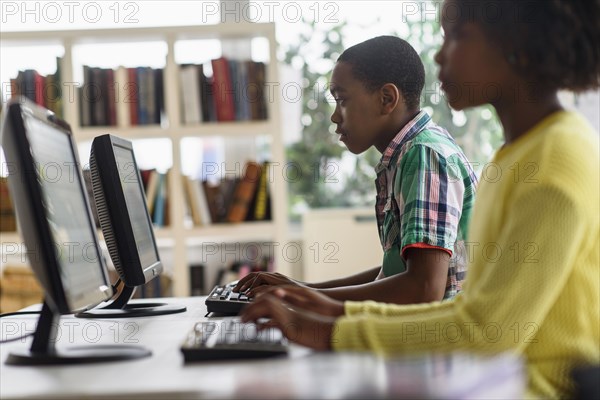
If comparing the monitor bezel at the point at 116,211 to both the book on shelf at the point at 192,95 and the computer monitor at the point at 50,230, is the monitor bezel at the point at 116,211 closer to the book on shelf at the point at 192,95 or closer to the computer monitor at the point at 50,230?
the computer monitor at the point at 50,230

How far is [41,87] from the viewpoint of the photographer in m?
3.58

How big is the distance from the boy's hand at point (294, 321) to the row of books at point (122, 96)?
8.21 feet

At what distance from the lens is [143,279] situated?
5.60 feet

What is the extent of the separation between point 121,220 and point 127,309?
1.00 feet

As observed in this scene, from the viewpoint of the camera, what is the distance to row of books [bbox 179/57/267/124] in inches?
140

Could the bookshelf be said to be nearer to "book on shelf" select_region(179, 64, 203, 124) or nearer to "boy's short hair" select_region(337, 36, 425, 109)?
"book on shelf" select_region(179, 64, 203, 124)

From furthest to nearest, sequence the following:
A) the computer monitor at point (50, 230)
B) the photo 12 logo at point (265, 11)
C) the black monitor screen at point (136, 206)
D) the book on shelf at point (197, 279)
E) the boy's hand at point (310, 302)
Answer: the photo 12 logo at point (265, 11) → the book on shelf at point (197, 279) → the black monitor screen at point (136, 206) → the boy's hand at point (310, 302) → the computer monitor at point (50, 230)

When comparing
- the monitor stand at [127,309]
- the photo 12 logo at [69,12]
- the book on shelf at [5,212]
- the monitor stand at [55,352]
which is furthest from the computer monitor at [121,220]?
the photo 12 logo at [69,12]

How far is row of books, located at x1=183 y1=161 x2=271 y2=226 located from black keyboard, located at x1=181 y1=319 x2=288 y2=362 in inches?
90.9

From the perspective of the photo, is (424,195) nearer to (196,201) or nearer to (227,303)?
(227,303)

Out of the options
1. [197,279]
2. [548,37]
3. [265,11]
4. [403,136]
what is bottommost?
[197,279]

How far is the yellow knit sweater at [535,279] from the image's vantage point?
101cm

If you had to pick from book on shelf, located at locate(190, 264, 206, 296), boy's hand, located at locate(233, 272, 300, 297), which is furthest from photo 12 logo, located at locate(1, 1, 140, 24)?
boy's hand, located at locate(233, 272, 300, 297)

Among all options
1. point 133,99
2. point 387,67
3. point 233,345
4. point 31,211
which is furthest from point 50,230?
point 133,99
